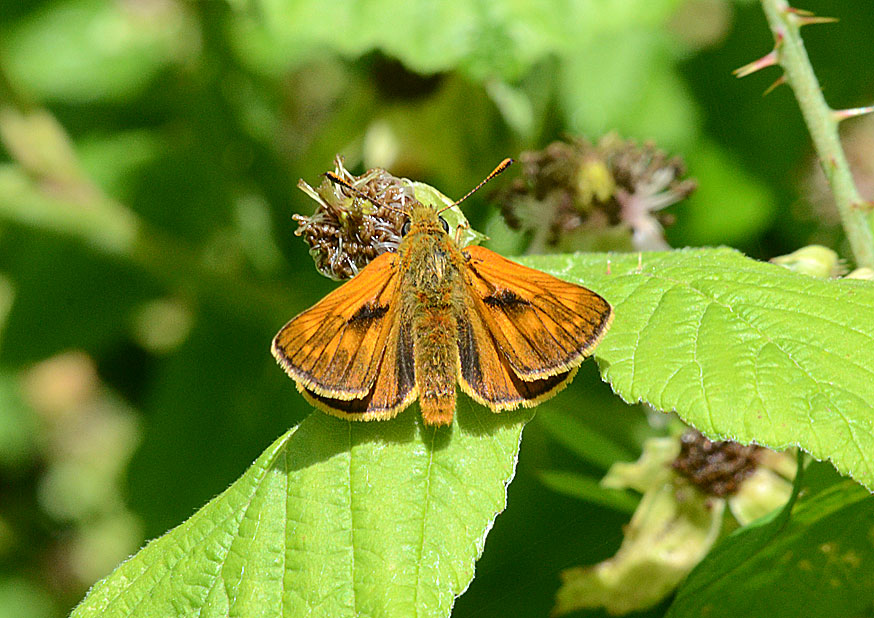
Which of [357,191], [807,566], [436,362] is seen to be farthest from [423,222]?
[807,566]

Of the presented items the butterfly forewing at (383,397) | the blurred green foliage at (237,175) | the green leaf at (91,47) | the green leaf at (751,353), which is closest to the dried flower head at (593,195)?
the blurred green foliage at (237,175)

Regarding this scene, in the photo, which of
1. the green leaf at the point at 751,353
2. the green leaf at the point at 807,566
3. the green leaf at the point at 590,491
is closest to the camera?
the green leaf at the point at 751,353

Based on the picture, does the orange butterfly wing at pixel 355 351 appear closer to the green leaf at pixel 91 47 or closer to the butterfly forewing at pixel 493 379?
the butterfly forewing at pixel 493 379

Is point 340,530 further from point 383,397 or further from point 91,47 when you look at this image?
point 91,47

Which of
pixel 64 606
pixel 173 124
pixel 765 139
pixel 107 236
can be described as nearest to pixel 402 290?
pixel 107 236

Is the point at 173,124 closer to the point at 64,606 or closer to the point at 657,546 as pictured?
the point at 64,606

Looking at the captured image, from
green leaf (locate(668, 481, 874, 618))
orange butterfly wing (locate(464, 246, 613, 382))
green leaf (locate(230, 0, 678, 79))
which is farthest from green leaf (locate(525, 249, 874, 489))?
green leaf (locate(230, 0, 678, 79))
